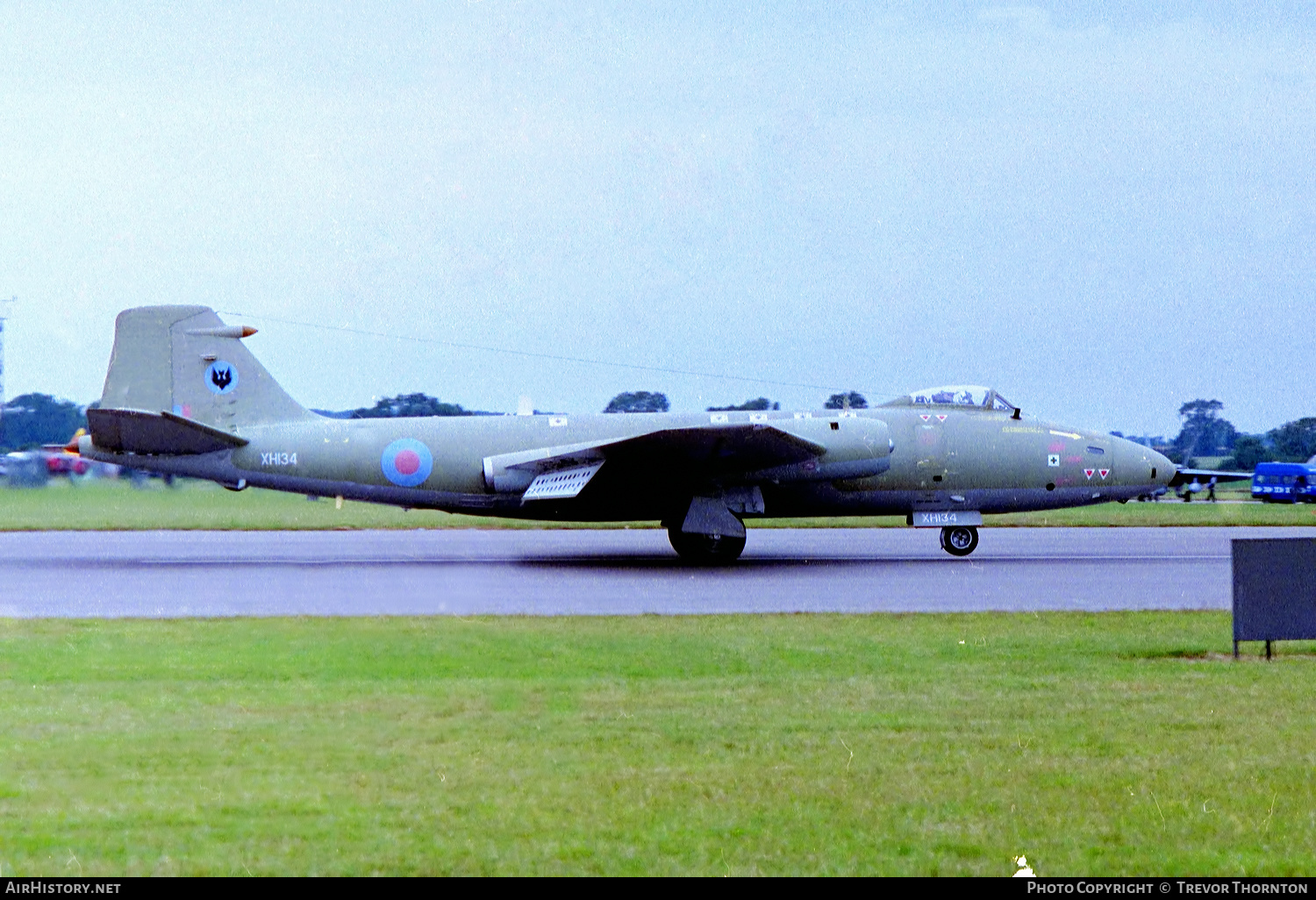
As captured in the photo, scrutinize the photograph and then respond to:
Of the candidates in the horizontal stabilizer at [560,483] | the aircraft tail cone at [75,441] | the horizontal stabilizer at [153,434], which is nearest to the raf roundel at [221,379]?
the horizontal stabilizer at [153,434]

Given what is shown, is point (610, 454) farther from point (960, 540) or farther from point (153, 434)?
point (153, 434)

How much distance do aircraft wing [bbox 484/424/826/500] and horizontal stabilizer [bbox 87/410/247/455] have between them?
15.5 ft

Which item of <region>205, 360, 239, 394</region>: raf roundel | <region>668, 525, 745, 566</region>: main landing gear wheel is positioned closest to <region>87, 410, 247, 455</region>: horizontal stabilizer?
<region>205, 360, 239, 394</region>: raf roundel

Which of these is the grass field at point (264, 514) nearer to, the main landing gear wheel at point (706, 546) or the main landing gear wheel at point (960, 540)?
the main landing gear wheel at point (706, 546)

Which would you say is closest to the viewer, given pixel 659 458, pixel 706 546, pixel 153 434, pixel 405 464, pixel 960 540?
pixel 659 458

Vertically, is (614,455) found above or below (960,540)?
above

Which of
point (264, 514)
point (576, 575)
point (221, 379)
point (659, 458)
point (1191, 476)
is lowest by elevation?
point (576, 575)

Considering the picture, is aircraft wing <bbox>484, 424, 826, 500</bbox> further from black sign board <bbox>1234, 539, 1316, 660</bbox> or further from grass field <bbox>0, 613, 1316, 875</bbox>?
black sign board <bbox>1234, 539, 1316, 660</bbox>

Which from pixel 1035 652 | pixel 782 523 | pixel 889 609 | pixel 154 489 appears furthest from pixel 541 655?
pixel 782 523

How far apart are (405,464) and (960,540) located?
996 cm

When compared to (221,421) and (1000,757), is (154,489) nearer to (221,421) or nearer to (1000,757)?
(221,421)

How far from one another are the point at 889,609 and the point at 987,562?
24.3 ft

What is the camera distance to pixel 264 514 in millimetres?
35156

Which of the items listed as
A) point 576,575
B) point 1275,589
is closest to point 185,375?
point 576,575
